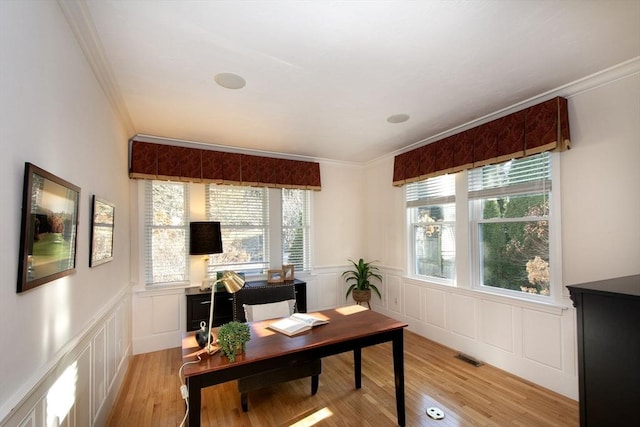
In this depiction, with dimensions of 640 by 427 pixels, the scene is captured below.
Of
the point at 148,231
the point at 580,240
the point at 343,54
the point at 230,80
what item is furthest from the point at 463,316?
the point at 148,231

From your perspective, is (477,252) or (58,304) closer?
(58,304)

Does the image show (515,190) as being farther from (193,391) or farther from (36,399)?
(36,399)

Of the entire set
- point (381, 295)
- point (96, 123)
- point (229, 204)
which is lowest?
point (381, 295)

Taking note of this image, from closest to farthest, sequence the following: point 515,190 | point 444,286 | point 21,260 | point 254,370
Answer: point 21,260 → point 254,370 → point 515,190 → point 444,286

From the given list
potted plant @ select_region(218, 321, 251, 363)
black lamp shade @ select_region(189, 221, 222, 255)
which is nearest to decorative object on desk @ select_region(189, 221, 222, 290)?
black lamp shade @ select_region(189, 221, 222, 255)

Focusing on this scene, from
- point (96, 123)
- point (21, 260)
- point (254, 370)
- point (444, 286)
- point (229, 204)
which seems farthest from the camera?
point (229, 204)

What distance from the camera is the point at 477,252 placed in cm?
341

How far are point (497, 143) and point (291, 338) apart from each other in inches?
112

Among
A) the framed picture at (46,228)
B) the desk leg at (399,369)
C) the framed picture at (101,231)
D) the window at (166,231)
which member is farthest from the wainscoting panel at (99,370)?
the desk leg at (399,369)

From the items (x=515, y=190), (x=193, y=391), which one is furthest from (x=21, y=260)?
(x=515, y=190)

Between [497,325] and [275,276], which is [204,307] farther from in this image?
[497,325]

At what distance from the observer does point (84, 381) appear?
1818mm

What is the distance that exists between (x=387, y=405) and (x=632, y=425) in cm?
156

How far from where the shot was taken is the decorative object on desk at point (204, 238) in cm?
361
